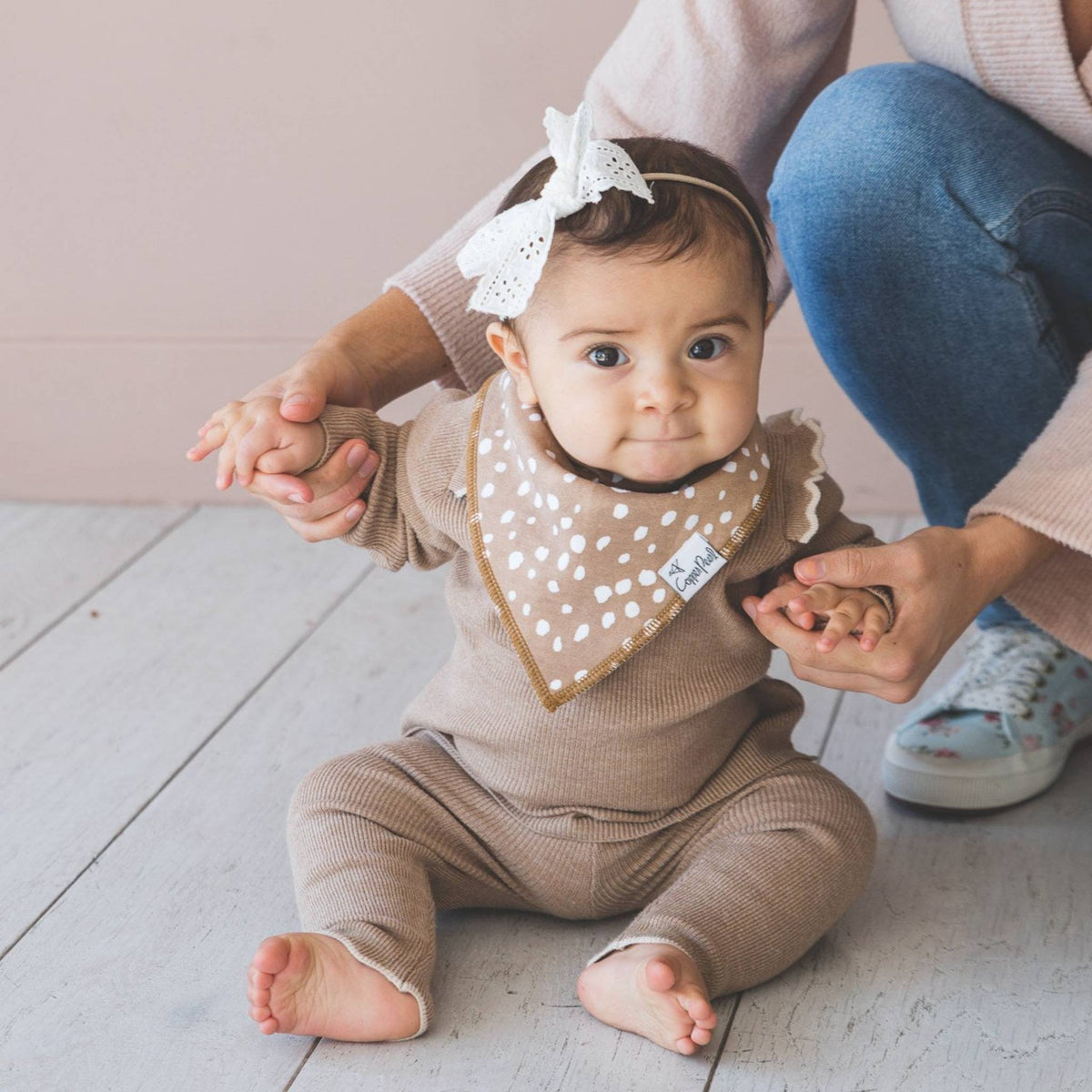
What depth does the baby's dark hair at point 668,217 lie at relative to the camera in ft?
2.84

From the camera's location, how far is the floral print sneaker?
1.14 metres

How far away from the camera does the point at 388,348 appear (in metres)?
1.10

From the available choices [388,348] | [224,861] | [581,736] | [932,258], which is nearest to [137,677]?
[224,861]

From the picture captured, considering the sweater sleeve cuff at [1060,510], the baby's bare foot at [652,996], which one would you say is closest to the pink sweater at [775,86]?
the sweater sleeve cuff at [1060,510]

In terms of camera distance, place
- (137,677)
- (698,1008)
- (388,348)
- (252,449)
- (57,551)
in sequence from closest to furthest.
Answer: (698,1008) → (252,449) → (388,348) → (137,677) → (57,551)

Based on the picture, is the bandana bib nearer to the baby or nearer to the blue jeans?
the baby

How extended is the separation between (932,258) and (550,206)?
1.33ft

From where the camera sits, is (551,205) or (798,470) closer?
(551,205)

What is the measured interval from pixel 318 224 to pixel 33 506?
1.72 ft

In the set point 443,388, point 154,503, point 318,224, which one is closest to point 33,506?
point 154,503

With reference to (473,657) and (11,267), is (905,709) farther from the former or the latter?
(11,267)

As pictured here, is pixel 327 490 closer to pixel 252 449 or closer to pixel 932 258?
pixel 252 449

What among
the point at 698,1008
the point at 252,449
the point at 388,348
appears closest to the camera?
the point at 698,1008

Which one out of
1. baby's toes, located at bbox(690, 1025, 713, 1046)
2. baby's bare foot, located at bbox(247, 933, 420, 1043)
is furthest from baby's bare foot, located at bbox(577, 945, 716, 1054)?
baby's bare foot, located at bbox(247, 933, 420, 1043)
